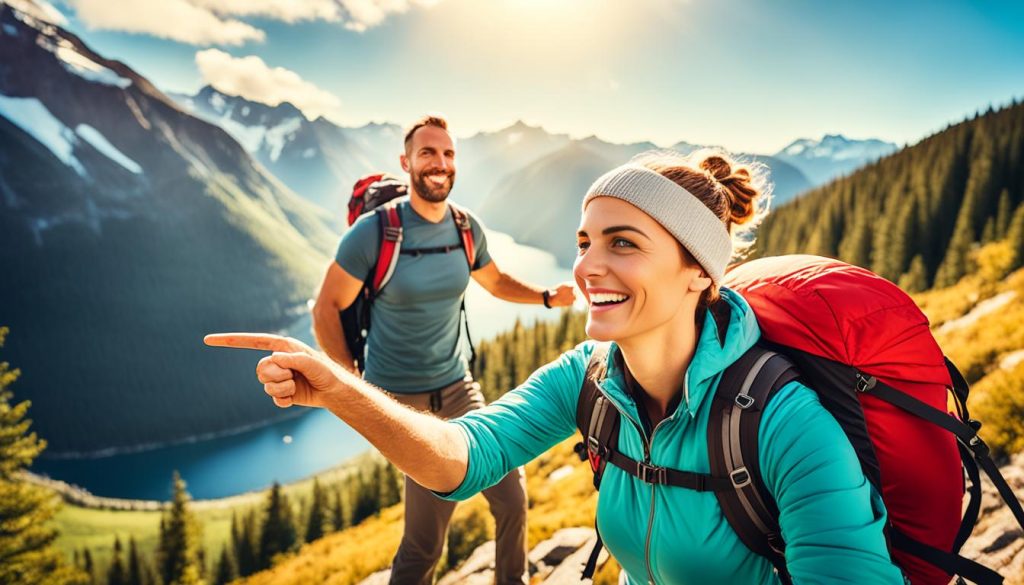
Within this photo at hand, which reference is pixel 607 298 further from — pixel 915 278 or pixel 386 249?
pixel 915 278

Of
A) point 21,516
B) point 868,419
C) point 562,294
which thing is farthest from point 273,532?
point 868,419

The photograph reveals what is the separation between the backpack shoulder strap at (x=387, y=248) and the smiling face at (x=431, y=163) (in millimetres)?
364

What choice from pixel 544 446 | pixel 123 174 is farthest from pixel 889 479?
pixel 123 174

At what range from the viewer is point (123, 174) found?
7864 inches

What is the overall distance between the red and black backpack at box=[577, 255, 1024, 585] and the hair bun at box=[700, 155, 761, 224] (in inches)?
18.0

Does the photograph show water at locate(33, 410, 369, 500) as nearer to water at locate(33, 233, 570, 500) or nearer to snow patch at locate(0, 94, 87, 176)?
water at locate(33, 233, 570, 500)

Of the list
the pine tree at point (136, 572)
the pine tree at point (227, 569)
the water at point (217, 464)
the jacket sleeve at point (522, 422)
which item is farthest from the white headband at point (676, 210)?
the water at point (217, 464)

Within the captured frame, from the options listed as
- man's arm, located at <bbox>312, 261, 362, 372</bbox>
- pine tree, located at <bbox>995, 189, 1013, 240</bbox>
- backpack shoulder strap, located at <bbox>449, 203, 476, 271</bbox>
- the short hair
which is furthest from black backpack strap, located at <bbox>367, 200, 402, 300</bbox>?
pine tree, located at <bbox>995, 189, 1013, 240</bbox>

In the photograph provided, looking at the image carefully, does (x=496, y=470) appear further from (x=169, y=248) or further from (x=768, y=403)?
(x=169, y=248)

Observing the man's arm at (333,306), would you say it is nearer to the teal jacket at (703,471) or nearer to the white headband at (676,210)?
the teal jacket at (703,471)

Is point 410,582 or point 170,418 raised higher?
point 410,582

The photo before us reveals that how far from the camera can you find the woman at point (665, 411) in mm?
1518

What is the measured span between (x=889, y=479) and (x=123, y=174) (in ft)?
837

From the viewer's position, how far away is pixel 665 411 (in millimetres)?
2064
